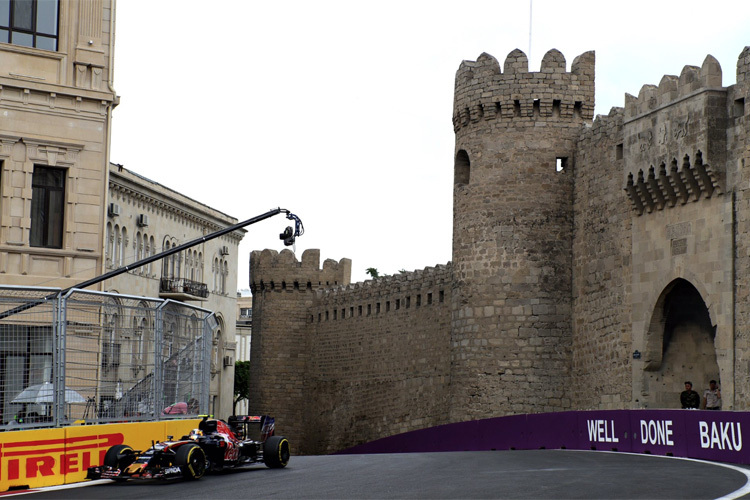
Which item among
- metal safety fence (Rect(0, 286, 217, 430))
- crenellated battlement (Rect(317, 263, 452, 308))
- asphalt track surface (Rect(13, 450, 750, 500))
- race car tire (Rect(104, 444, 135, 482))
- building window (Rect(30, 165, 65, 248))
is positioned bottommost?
asphalt track surface (Rect(13, 450, 750, 500))

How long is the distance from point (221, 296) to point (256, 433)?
1151 cm

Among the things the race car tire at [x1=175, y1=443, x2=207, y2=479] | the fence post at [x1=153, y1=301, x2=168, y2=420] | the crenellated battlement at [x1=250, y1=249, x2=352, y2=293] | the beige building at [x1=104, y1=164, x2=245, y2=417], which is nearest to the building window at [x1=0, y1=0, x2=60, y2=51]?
the fence post at [x1=153, y1=301, x2=168, y2=420]

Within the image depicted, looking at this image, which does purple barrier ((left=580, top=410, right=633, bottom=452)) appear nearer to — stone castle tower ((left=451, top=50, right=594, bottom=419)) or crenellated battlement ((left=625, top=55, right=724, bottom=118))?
stone castle tower ((left=451, top=50, right=594, bottom=419))

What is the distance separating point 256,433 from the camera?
46656 mm

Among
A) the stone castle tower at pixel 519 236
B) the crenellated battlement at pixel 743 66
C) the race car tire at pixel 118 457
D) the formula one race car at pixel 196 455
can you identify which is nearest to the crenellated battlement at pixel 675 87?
the crenellated battlement at pixel 743 66

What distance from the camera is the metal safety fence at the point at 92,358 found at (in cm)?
1379

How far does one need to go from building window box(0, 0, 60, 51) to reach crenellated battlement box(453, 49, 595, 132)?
9.74m

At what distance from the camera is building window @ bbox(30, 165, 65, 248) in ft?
80.0

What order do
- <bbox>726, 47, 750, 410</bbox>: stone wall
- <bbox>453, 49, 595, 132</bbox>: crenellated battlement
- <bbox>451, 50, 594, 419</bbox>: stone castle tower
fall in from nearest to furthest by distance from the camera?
<bbox>726, 47, 750, 410</bbox>: stone wall → <bbox>451, 50, 594, 419</bbox>: stone castle tower → <bbox>453, 49, 595, 132</bbox>: crenellated battlement

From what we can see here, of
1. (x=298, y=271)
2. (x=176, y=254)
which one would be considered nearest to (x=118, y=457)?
(x=298, y=271)

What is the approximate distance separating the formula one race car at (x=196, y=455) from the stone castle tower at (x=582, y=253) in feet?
31.0

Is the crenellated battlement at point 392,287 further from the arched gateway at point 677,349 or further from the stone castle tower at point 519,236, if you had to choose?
Answer: the arched gateway at point 677,349

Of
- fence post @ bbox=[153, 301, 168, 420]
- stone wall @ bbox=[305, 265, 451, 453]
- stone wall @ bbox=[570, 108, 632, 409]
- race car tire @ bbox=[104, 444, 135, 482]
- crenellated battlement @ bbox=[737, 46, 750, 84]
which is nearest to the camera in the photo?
race car tire @ bbox=[104, 444, 135, 482]

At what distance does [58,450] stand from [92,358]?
1.14 metres
